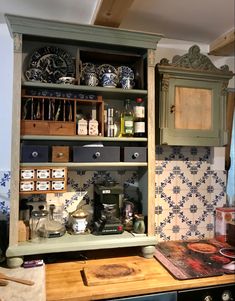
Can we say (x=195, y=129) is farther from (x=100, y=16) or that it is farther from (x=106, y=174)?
(x=100, y=16)

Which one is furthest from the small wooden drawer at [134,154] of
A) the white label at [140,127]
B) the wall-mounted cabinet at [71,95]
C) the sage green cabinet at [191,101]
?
the sage green cabinet at [191,101]

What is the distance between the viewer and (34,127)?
1.48 metres

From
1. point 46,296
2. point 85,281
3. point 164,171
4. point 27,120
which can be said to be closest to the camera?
point 46,296

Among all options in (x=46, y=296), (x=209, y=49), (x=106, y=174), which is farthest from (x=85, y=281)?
(x=209, y=49)

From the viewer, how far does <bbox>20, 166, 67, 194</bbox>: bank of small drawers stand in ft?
4.78

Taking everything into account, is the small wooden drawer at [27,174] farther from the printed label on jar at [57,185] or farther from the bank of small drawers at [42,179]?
the printed label on jar at [57,185]

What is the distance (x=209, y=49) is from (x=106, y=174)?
126 cm

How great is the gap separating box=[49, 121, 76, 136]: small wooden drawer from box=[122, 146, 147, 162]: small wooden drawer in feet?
1.09

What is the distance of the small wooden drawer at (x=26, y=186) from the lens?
145 cm

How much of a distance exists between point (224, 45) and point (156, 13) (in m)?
0.59

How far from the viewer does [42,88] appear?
1.55 m

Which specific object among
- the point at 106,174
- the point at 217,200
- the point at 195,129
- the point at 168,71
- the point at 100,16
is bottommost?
the point at 217,200

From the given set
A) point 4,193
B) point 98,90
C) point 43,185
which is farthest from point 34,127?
point 4,193

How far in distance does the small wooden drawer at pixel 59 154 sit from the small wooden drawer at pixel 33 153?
0.16 feet
